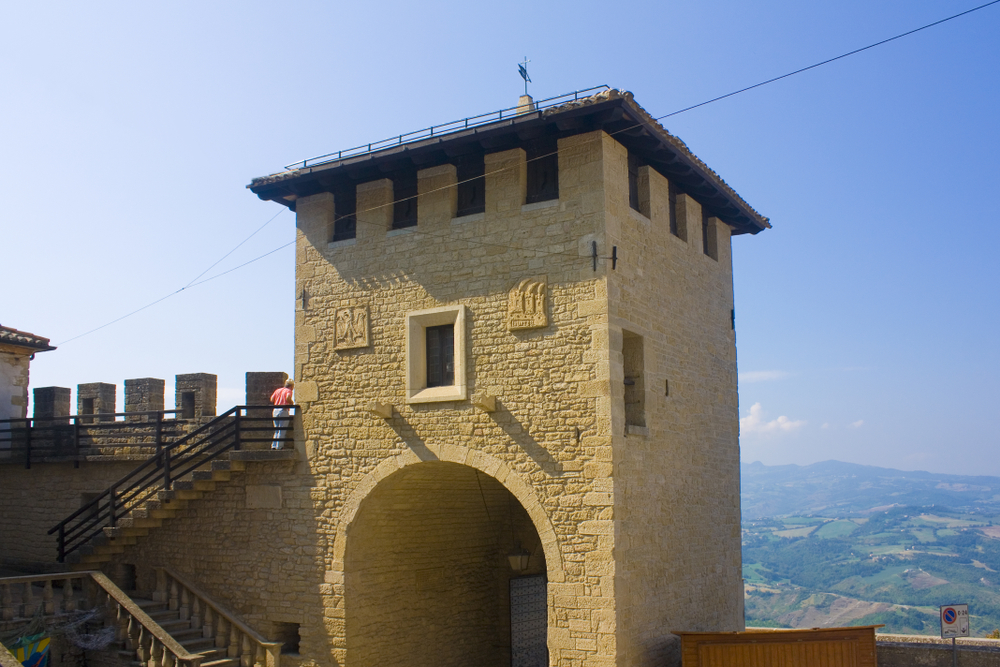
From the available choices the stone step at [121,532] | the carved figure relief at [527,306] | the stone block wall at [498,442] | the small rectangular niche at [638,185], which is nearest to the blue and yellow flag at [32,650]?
the stone step at [121,532]

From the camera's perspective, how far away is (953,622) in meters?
11.2

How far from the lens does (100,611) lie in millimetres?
13539

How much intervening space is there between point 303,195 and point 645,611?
8.45m

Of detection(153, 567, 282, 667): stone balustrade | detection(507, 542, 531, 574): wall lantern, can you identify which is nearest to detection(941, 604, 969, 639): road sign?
detection(507, 542, 531, 574): wall lantern

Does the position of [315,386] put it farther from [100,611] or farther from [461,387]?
[100,611]

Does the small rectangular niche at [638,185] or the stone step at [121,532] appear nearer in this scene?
the small rectangular niche at [638,185]

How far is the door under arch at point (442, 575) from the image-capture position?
13.2m

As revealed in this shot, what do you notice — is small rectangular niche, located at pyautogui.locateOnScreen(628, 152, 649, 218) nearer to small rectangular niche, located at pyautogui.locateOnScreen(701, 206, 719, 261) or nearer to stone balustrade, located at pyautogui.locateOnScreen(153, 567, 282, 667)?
small rectangular niche, located at pyautogui.locateOnScreen(701, 206, 719, 261)

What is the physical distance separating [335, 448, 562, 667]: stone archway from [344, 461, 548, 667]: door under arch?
19 mm

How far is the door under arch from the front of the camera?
13.2 m

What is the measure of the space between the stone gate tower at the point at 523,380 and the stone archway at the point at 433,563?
43 millimetres

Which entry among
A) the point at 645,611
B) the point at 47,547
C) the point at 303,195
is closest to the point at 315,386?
the point at 303,195

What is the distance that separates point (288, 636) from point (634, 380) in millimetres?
6749

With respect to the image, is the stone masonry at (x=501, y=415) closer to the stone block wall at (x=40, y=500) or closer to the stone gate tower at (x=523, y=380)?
the stone gate tower at (x=523, y=380)
